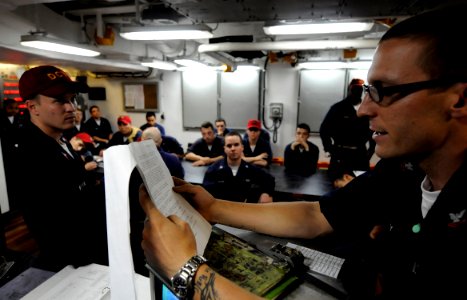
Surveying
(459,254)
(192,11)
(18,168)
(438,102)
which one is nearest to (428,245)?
(459,254)

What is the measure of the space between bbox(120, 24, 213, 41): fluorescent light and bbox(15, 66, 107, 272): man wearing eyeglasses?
1.10m

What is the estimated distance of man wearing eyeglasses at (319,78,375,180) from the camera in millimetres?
3873

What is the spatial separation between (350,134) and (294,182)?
118 centimetres

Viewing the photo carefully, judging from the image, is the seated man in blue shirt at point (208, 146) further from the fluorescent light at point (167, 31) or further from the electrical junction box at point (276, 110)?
the electrical junction box at point (276, 110)

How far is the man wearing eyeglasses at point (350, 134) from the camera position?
3.87 meters

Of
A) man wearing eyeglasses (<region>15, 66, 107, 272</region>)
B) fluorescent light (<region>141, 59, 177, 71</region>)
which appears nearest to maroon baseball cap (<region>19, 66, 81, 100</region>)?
man wearing eyeglasses (<region>15, 66, 107, 272</region>)

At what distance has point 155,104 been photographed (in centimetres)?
785

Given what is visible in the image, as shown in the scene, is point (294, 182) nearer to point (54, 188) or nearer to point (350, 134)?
point (350, 134)

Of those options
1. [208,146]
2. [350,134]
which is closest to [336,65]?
[350,134]

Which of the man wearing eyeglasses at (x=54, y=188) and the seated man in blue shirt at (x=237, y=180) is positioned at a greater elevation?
the man wearing eyeglasses at (x=54, y=188)

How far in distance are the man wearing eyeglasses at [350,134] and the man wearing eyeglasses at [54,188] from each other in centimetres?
317

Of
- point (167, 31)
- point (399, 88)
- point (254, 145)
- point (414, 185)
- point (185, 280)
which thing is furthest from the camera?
point (254, 145)

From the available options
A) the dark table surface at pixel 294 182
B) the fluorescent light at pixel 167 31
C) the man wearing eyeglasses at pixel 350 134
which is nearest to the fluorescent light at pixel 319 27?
the fluorescent light at pixel 167 31

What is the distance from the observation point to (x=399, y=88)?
0.73 meters
